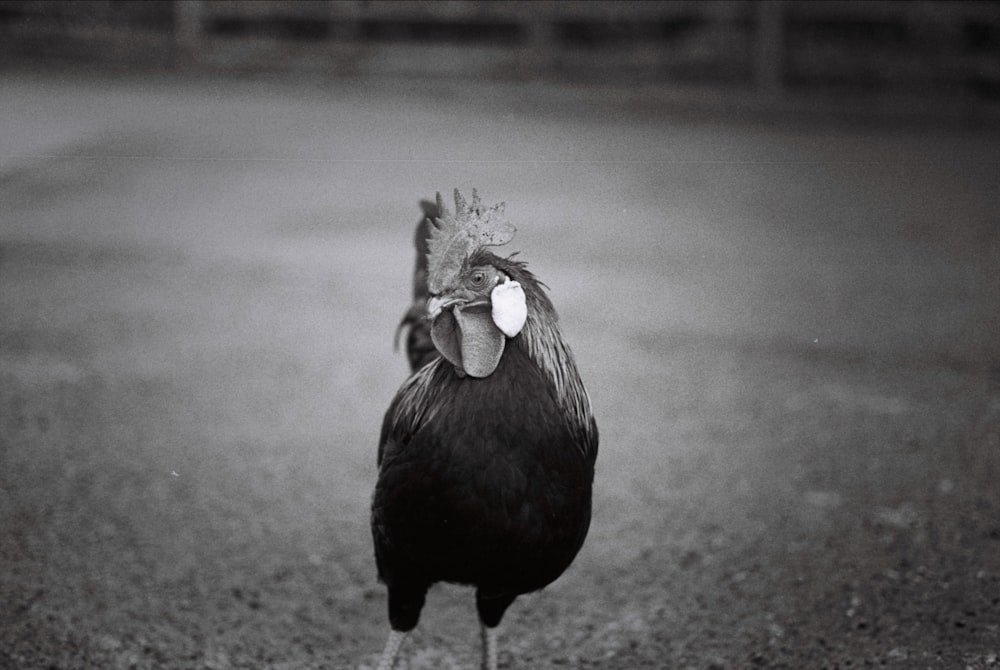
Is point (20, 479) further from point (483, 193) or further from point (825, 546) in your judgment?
point (483, 193)

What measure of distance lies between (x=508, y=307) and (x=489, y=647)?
1338 mm

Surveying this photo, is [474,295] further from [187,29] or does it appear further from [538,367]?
[187,29]

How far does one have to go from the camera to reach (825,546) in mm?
4730

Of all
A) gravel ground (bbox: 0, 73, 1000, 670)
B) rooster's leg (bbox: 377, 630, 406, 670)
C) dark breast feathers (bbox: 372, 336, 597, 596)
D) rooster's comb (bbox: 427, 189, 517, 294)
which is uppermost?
rooster's comb (bbox: 427, 189, 517, 294)

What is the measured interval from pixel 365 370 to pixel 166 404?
126 centimetres

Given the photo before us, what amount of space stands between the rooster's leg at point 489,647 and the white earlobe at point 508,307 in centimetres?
122

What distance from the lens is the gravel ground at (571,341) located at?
419 centimetres

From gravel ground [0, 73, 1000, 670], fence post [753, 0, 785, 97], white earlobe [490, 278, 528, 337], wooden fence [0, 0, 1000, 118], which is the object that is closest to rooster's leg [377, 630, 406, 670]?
gravel ground [0, 73, 1000, 670]

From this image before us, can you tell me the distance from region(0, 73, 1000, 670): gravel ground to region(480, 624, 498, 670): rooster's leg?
320 mm

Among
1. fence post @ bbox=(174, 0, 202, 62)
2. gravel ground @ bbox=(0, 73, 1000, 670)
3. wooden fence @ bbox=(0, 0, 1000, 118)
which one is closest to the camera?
gravel ground @ bbox=(0, 73, 1000, 670)

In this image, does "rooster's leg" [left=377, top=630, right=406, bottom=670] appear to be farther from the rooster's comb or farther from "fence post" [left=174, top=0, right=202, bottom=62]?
"fence post" [left=174, top=0, right=202, bottom=62]

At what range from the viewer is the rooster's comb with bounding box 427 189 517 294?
287 centimetres

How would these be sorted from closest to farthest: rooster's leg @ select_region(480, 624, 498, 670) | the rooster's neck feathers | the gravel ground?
the rooster's neck feathers
rooster's leg @ select_region(480, 624, 498, 670)
the gravel ground

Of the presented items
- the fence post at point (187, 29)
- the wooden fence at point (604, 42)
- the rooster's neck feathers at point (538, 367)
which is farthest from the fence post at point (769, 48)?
the rooster's neck feathers at point (538, 367)
